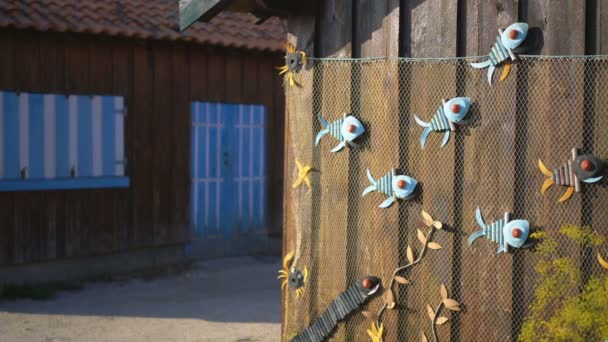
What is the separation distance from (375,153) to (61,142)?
18.0ft

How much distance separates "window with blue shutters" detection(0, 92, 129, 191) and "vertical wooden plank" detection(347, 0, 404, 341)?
17.1 ft

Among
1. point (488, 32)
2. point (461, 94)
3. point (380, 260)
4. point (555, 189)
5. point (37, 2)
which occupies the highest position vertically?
point (37, 2)

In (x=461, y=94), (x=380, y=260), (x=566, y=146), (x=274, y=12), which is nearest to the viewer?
(x=566, y=146)

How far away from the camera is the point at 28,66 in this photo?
9484 millimetres

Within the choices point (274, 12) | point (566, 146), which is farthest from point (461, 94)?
point (274, 12)

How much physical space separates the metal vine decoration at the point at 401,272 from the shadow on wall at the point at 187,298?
2.88 metres

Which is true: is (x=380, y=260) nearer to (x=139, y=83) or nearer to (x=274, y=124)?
(x=139, y=83)

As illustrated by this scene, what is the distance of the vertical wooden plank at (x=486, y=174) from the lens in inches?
192

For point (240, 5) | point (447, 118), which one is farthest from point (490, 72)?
point (240, 5)

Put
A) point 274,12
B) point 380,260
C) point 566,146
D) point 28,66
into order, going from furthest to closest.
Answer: point 28,66 → point 274,12 → point 380,260 → point 566,146

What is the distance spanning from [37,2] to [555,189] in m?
6.92

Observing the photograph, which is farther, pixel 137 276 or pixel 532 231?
pixel 137 276

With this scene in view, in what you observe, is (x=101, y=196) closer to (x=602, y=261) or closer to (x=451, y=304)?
(x=451, y=304)

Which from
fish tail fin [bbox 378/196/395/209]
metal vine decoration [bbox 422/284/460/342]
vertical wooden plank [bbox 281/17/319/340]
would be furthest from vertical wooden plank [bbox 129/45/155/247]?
metal vine decoration [bbox 422/284/460/342]
